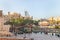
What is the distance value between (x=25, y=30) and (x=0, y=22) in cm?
1600

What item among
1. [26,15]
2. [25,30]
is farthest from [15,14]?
[25,30]

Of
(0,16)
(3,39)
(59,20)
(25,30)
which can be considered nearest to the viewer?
(3,39)

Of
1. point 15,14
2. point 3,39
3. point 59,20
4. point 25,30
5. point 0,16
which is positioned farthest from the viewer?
point 59,20

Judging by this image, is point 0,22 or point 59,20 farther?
point 59,20

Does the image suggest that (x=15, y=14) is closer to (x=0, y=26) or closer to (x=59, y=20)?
(x=59, y=20)

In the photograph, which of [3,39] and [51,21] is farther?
[51,21]

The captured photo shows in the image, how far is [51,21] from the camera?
48.9 meters

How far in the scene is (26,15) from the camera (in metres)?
47.2

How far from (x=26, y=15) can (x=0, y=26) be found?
110ft

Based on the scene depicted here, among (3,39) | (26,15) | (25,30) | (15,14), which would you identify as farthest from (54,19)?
(3,39)

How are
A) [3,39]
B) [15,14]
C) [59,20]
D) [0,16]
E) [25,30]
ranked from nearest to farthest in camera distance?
[3,39] → [0,16] → [25,30] → [15,14] → [59,20]

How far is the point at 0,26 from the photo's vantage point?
1372cm

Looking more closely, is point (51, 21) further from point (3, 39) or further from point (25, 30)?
point (3, 39)

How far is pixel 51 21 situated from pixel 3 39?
4127 centimetres
